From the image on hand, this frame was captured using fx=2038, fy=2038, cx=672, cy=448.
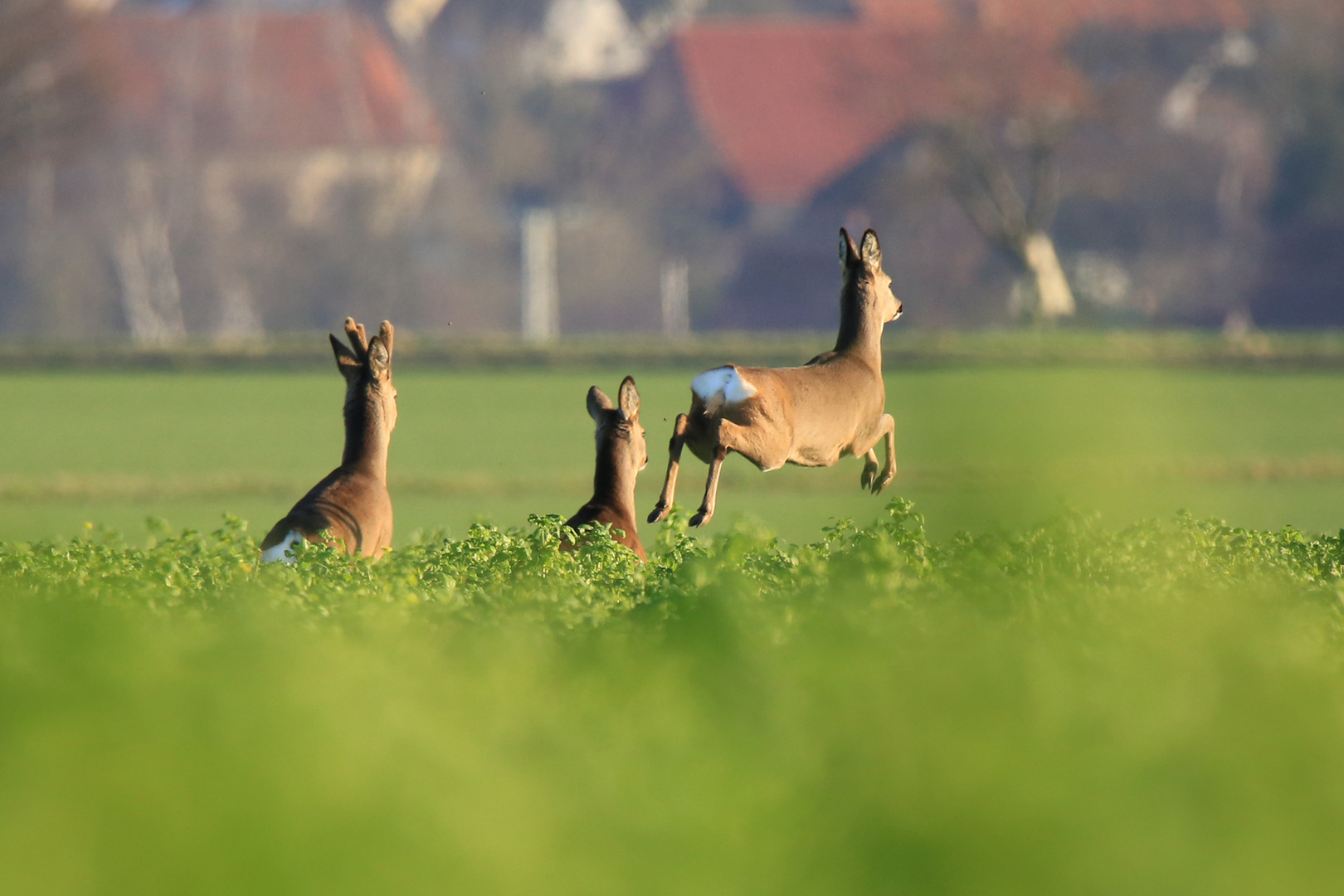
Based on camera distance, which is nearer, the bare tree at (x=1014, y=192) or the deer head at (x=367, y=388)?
the deer head at (x=367, y=388)

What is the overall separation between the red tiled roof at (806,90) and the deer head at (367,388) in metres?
58.5

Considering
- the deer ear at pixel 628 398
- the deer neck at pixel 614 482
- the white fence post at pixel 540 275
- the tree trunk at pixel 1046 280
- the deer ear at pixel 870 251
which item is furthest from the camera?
the white fence post at pixel 540 275

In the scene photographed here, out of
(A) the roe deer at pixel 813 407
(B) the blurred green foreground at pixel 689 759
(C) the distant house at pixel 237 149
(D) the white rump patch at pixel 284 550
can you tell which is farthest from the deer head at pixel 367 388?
(C) the distant house at pixel 237 149

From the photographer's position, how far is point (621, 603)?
225 inches

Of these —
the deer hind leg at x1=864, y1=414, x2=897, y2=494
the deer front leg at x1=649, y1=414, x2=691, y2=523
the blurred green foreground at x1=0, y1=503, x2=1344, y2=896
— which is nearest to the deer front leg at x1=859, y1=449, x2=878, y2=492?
the deer hind leg at x1=864, y1=414, x2=897, y2=494

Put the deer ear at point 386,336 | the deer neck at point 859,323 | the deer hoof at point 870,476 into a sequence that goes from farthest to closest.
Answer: the deer ear at point 386,336 → the deer hoof at point 870,476 → the deer neck at point 859,323

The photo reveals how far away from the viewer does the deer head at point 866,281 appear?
496 cm

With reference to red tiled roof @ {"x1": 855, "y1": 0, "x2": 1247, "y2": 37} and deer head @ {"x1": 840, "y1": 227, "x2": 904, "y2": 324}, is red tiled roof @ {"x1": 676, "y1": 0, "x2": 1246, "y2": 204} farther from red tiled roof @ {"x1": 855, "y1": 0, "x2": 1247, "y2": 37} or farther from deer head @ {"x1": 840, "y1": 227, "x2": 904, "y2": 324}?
deer head @ {"x1": 840, "y1": 227, "x2": 904, "y2": 324}

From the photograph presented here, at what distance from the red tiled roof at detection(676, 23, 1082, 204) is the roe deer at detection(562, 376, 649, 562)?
58643 mm

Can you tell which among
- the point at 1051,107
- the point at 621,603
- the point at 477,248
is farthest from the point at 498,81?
the point at 621,603

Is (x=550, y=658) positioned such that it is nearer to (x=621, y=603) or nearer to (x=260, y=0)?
(x=621, y=603)

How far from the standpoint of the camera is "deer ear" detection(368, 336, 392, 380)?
6453 mm

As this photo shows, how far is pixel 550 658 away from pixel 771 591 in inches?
94.0

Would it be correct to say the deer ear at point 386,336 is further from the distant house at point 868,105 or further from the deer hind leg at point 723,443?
the distant house at point 868,105
